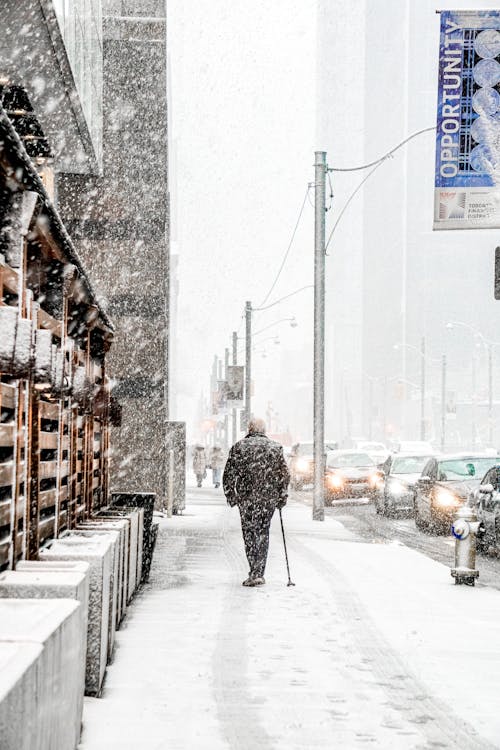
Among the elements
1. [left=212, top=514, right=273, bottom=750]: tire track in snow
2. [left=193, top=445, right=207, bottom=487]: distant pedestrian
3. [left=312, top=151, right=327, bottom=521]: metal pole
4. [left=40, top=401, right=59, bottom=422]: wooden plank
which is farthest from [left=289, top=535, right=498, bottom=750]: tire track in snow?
[left=193, top=445, right=207, bottom=487]: distant pedestrian

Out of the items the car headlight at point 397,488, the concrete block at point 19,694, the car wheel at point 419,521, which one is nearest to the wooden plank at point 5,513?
the concrete block at point 19,694

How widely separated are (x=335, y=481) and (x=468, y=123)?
17084 millimetres

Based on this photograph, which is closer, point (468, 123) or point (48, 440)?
point (48, 440)

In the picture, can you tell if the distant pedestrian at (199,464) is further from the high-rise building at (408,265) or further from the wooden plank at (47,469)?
the high-rise building at (408,265)

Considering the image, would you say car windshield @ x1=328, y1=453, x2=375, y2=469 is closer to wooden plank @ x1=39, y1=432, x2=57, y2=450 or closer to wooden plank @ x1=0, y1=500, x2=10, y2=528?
wooden plank @ x1=39, y1=432, x2=57, y2=450

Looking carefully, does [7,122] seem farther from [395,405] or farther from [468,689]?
[395,405]

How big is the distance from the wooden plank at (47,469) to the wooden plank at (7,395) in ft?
3.12

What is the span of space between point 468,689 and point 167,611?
3.58 meters

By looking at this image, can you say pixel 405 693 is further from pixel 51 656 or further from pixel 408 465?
pixel 408 465

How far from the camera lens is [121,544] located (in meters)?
8.33

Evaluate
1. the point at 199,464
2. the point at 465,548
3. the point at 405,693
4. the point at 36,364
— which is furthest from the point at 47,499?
the point at 199,464

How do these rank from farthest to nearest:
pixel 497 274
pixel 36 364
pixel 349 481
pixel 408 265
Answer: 1. pixel 408 265
2. pixel 349 481
3. pixel 497 274
4. pixel 36 364

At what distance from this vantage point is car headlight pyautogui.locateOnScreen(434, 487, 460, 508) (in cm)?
1994

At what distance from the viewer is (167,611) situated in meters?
9.77
